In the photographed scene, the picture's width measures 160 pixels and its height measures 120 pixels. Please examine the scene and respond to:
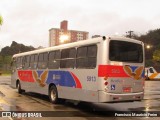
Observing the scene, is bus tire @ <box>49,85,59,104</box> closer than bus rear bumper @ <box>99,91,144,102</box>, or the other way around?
bus rear bumper @ <box>99,91,144,102</box>

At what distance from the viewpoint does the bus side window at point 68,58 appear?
14.2m

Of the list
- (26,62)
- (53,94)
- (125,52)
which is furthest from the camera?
(26,62)

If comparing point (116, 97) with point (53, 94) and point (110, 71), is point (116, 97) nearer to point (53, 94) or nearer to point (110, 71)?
point (110, 71)

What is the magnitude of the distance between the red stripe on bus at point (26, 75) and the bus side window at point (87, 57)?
6.23 metres

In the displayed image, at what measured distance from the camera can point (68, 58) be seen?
14.6 metres

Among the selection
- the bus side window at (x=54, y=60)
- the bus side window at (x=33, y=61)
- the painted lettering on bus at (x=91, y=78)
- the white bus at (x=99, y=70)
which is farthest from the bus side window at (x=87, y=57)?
the bus side window at (x=33, y=61)

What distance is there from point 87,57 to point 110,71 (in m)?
1.45

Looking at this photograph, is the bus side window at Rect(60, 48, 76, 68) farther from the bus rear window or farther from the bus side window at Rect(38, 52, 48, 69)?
the bus rear window

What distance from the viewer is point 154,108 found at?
14.0 meters

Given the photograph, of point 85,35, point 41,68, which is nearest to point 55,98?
point 41,68

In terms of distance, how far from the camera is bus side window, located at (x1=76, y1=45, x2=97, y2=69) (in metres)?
12.5

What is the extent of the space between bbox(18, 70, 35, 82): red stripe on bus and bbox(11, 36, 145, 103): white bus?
11.9 feet

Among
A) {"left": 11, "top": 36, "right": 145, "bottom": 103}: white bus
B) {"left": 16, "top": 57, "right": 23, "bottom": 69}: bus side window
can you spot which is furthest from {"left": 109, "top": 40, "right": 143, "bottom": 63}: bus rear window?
{"left": 16, "top": 57, "right": 23, "bottom": 69}: bus side window

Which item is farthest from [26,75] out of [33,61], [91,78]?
[91,78]
